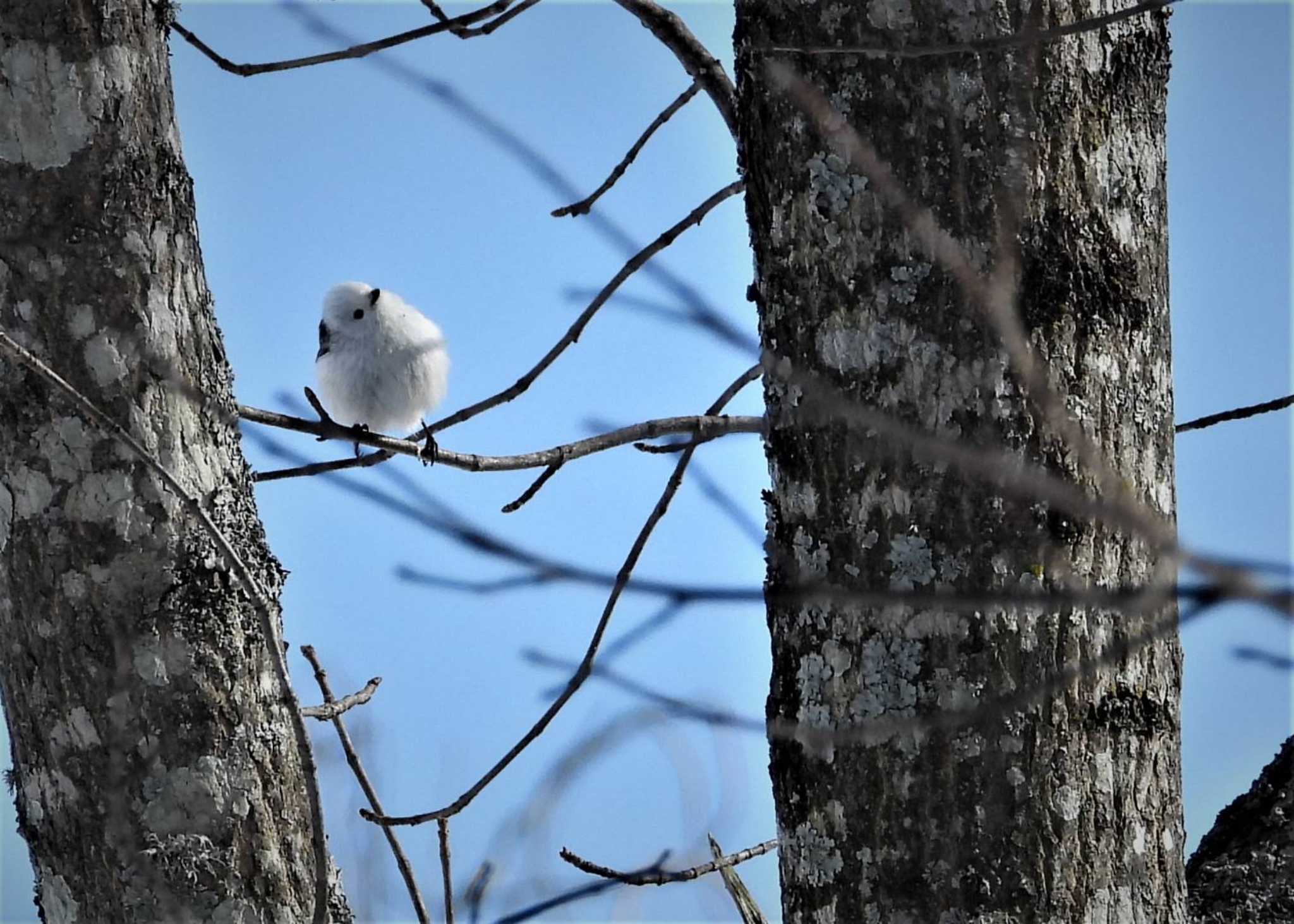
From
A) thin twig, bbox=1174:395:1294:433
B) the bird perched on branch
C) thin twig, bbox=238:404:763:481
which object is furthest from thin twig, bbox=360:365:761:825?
the bird perched on branch

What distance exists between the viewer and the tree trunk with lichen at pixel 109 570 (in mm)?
1869

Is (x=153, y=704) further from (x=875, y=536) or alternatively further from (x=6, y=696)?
(x=875, y=536)

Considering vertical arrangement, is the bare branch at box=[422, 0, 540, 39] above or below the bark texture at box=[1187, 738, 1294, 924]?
above

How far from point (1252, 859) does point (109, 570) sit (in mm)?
1756

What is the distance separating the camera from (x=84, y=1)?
1.92 meters

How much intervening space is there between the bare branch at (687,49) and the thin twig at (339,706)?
1220mm

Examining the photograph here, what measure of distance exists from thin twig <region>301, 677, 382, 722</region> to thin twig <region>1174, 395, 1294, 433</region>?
1.48 m

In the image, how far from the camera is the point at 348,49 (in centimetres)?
217

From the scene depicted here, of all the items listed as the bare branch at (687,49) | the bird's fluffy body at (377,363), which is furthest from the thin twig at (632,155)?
the bird's fluffy body at (377,363)

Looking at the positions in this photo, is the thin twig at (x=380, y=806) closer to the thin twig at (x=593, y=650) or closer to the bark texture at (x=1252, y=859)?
the thin twig at (x=593, y=650)

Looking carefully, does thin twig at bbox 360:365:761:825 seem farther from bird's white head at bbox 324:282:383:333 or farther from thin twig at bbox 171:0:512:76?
bird's white head at bbox 324:282:383:333

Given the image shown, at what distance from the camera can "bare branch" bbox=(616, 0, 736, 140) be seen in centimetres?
209

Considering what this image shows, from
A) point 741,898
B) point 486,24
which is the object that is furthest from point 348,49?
point 741,898

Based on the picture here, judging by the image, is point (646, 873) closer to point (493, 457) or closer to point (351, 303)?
point (493, 457)
